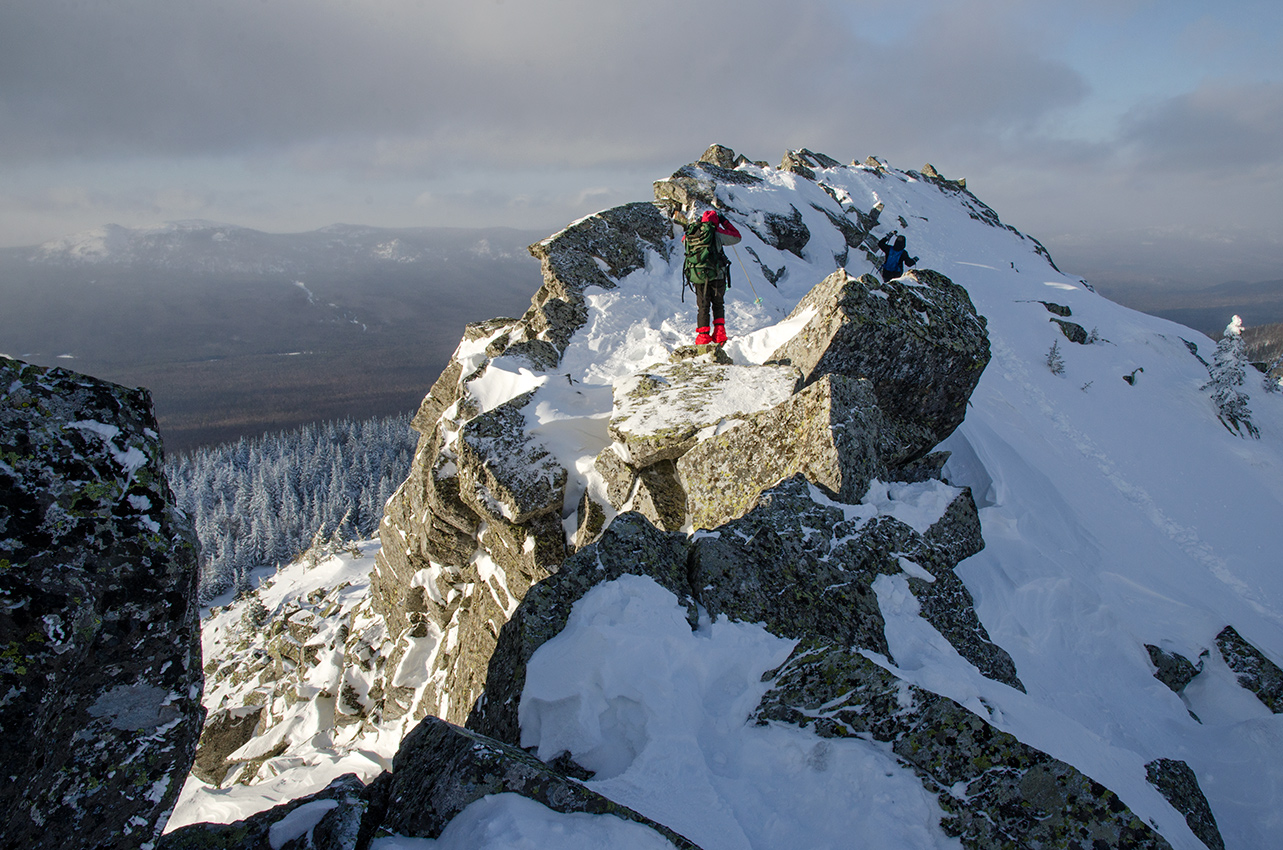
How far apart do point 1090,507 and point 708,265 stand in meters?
12.1

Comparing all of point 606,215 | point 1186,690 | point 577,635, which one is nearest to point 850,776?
point 577,635

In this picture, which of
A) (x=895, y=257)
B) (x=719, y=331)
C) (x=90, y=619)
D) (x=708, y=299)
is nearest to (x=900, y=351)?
(x=719, y=331)

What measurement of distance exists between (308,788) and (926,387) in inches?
584

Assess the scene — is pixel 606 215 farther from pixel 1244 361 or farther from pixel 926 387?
pixel 1244 361

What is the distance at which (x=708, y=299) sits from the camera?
592 inches

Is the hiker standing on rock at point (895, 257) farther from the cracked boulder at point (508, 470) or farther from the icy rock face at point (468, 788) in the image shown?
the icy rock face at point (468, 788)


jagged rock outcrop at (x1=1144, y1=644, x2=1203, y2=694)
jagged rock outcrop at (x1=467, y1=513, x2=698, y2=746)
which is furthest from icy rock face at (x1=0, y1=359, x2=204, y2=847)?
jagged rock outcrop at (x1=1144, y1=644, x2=1203, y2=694)

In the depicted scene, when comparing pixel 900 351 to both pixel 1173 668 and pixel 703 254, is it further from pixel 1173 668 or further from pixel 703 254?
pixel 1173 668

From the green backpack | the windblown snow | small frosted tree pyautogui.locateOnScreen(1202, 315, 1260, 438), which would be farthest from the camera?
small frosted tree pyautogui.locateOnScreen(1202, 315, 1260, 438)

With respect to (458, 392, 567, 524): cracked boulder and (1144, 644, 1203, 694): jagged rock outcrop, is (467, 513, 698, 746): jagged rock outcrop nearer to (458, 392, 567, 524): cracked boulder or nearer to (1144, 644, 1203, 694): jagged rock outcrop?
(458, 392, 567, 524): cracked boulder

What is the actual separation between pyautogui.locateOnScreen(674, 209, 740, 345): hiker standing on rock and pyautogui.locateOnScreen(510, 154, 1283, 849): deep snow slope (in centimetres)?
132

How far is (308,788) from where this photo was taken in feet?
37.8

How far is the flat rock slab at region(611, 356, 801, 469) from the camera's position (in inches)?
420

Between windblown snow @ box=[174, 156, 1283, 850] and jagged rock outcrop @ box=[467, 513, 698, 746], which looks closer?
windblown snow @ box=[174, 156, 1283, 850]
